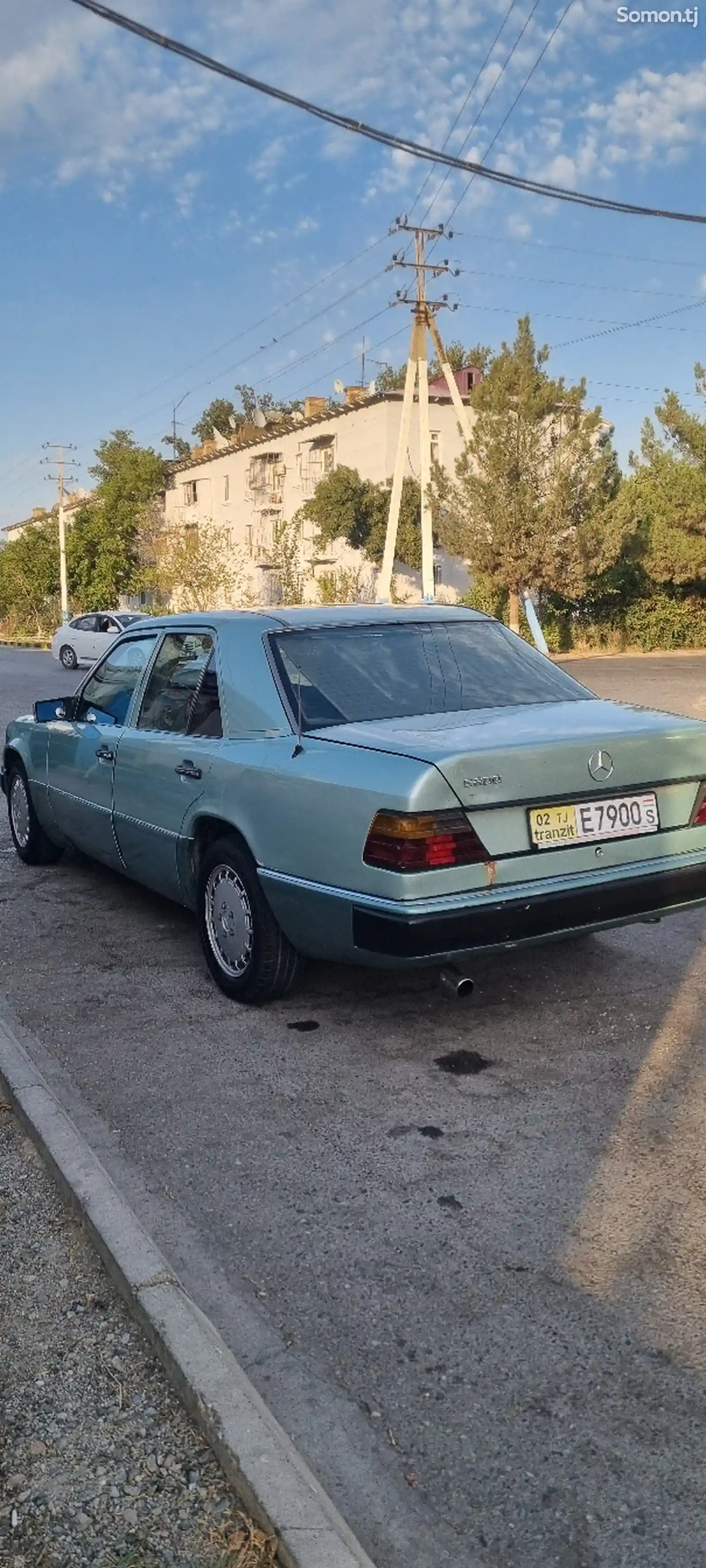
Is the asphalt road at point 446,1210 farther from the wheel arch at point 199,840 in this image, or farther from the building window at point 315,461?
the building window at point 315,461

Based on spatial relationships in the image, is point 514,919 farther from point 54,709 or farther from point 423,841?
point 54,709

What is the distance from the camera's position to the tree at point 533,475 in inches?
1260

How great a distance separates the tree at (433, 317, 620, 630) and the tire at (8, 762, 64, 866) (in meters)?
26.2

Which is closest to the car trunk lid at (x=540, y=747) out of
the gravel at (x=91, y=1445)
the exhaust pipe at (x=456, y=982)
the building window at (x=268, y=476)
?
the exhaust pipe at (x=456, y=982)

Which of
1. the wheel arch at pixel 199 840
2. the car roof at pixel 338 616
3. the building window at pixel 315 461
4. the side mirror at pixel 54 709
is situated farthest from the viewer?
the building window at pixel 315 461

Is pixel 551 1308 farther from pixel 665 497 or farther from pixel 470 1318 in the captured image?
pixel 665 497

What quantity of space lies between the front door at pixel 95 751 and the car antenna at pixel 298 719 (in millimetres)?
1418

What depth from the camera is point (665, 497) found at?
37375 mm

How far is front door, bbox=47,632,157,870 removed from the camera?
601 cm

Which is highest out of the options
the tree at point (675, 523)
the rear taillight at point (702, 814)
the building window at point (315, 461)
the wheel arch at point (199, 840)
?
the building window at point (315, 461)

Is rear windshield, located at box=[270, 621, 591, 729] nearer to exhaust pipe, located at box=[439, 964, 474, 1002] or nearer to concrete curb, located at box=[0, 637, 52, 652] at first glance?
exhaust pipe, located at box=[439, 964, 474, 1002]

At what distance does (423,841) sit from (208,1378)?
6.03ft

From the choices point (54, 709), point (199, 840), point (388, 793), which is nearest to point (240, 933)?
point (199, 840)

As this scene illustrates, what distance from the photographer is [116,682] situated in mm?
6281
